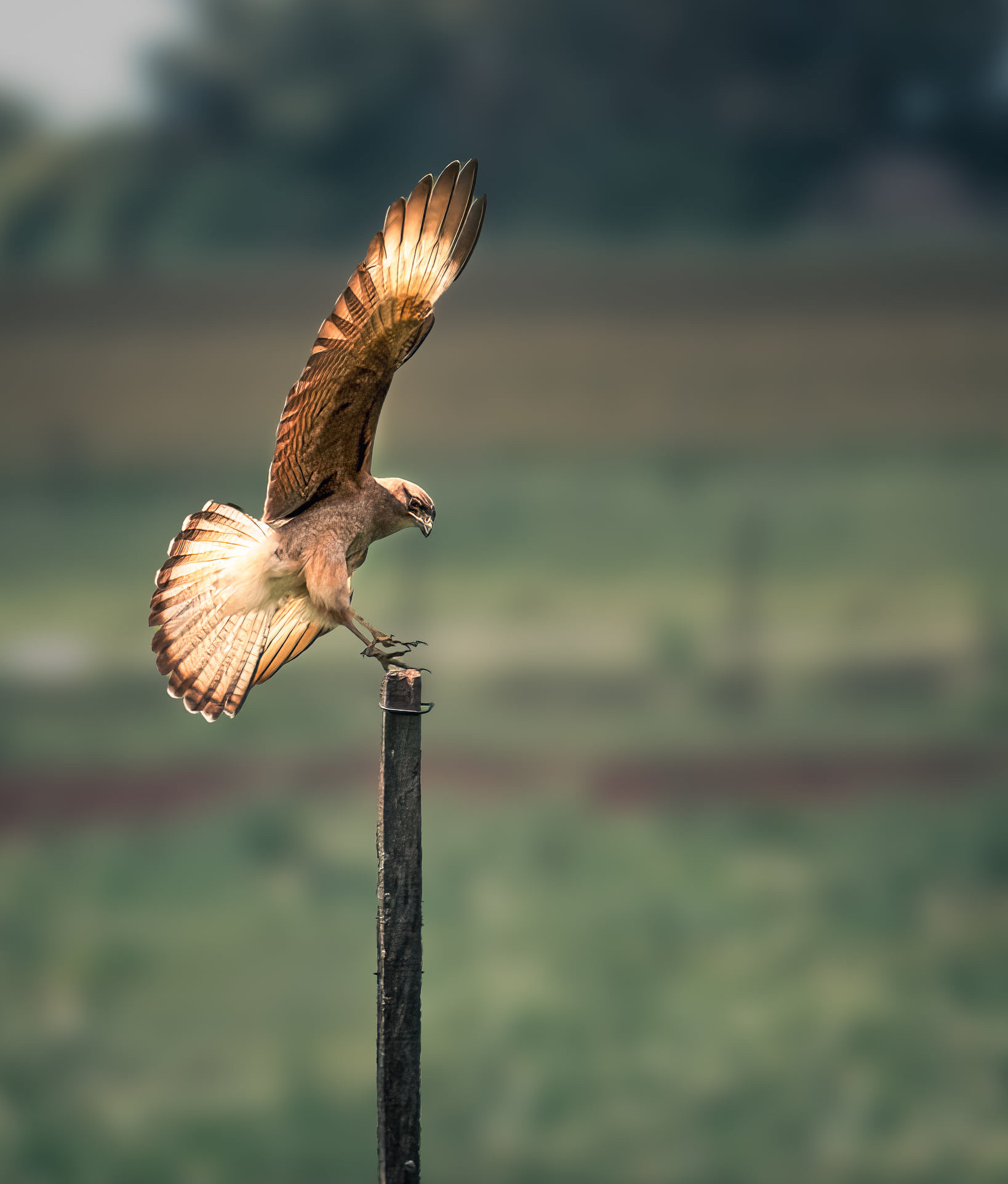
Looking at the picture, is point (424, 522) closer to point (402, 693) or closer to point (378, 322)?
point (378, 322)

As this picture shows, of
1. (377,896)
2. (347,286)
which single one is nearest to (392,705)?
(377,896)

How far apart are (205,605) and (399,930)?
2.10 metres

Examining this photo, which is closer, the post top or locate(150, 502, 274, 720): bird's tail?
the post top

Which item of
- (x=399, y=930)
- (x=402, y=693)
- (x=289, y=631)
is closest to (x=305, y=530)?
(x=289, y=631)

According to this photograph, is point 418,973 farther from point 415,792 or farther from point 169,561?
point 169,561

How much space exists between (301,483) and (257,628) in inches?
32.6

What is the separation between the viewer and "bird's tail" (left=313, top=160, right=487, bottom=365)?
608 centimetres

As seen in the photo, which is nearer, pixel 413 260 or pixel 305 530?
pixel 413 260

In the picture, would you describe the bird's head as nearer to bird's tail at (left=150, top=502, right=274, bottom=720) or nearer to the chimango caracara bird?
the chimango caracara bird

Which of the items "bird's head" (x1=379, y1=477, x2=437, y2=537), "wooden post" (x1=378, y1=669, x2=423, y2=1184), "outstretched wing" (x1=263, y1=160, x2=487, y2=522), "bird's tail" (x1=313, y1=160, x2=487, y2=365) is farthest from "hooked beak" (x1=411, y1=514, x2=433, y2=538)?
"wooden post" (x1=378, y1=669, x2=423, y2=1184)

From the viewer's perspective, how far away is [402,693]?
5703 mm

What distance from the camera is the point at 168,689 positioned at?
264 inches

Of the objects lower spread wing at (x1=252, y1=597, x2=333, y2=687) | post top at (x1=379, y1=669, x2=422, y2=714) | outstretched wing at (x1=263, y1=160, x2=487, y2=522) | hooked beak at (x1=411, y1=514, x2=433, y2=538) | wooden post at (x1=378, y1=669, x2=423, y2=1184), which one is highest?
outstretched wing at (x1=263, y1=160, x2=487, y2=522)

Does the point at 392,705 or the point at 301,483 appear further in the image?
the point at 301,483
